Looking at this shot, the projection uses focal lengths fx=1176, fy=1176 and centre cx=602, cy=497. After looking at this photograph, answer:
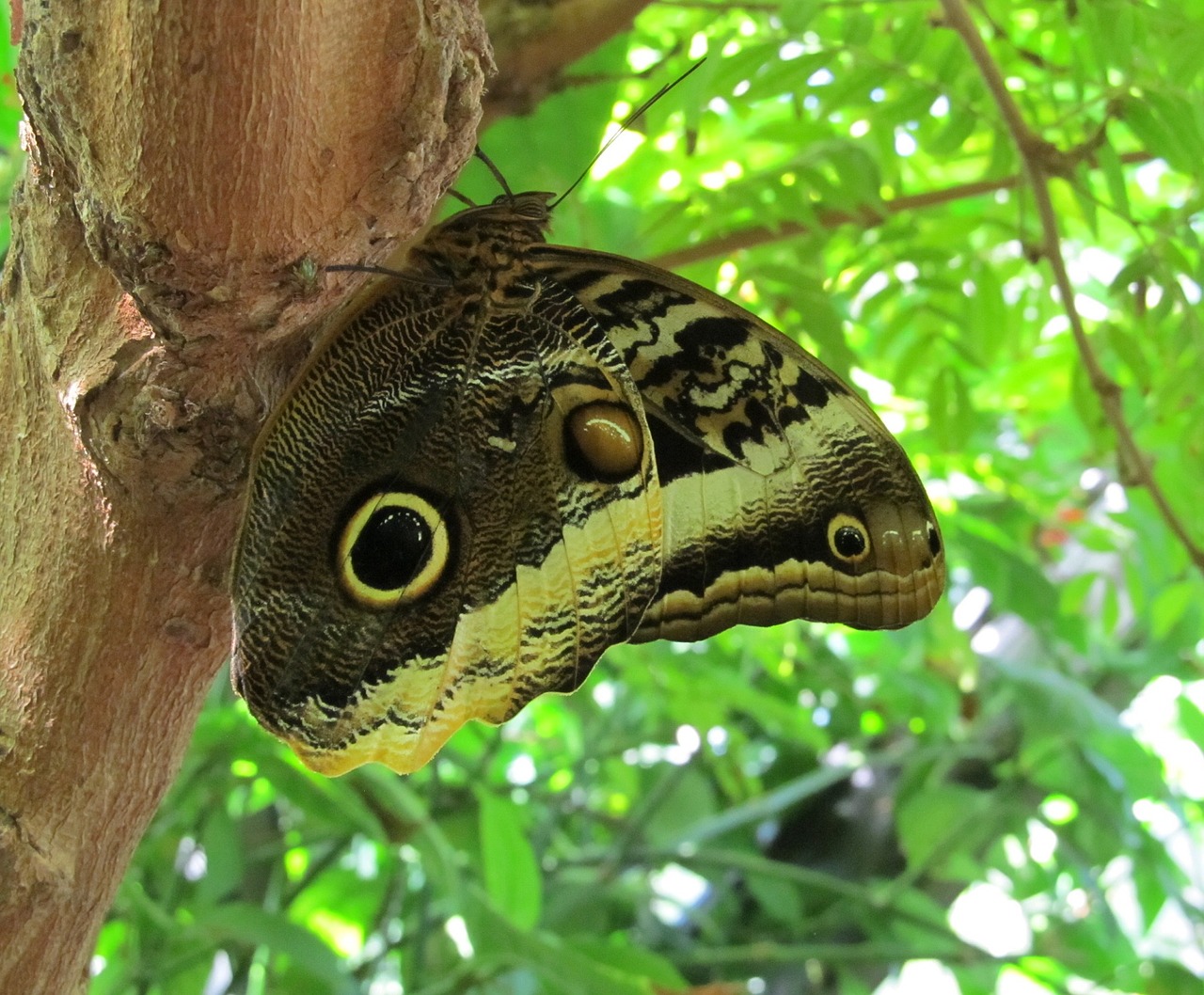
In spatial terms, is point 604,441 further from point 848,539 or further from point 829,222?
point 829,222

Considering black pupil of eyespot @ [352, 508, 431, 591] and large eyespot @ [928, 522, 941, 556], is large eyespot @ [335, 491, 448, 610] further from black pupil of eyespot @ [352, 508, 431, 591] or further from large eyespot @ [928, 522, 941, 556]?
large eyespot @ [928, 522, 941, 556]

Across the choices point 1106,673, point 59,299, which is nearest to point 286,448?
point 59,299

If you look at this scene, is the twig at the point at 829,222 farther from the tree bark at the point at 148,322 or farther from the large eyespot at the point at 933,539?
the tree bark at the point at 148,322

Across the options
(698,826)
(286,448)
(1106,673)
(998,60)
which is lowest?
(698,826)

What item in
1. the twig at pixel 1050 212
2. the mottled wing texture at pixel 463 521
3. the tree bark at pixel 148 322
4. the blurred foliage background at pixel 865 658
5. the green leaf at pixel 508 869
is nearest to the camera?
the tree bark at pixel 148 322

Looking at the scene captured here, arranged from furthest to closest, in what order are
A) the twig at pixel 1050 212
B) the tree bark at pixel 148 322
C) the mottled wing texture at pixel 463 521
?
1. the twig at pixel 1050 212
2. the mottled wing texture at pixel 463 521
3. the tree bark at pixel 148 322

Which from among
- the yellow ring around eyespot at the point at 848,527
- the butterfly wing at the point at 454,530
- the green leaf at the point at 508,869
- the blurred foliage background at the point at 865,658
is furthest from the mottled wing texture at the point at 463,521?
the green leaf at the point at 508,869

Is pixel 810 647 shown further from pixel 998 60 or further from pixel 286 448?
pixel 286 448

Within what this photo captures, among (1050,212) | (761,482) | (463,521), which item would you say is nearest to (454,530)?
(463,521)
